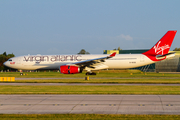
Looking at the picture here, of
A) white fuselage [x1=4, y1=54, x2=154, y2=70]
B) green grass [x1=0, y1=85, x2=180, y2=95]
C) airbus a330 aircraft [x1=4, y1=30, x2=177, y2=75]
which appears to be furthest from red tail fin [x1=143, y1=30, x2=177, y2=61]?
green grass [x1=0, y1=85, x2=180, y2=95]

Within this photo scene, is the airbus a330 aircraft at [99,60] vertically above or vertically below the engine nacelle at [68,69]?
above

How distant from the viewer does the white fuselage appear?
44.7 meters

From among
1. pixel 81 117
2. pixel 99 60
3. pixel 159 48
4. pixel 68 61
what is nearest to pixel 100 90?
pixel 81 117

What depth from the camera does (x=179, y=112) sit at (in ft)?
35.6

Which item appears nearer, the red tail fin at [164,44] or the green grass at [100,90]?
the green grass at [100,90]

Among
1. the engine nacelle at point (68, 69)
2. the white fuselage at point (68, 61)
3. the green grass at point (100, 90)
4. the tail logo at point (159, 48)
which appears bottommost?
the green grass at point (100, 90)

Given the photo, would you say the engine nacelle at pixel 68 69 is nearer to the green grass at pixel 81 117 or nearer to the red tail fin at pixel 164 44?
the red tail fin at pixel 164 44

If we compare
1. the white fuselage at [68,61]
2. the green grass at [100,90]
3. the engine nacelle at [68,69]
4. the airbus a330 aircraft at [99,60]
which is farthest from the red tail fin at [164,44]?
the green grass at [100,90]

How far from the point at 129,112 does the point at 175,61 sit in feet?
221

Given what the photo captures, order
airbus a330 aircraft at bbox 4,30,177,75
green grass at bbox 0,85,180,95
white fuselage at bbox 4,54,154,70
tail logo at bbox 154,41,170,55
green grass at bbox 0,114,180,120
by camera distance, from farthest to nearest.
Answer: tail logo at bbox 154,41,170,55 < white fuselage at bbox 4,54,154,70 < airbus a330 aircraft at bbox 4,30,177,75 < green grass at bbox 0,85,180,95 < green grass at bbox 0,114,180,120

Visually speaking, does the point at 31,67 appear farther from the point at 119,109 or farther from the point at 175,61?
the point at 175,61

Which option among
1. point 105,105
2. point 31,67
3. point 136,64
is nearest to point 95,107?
point 105,105

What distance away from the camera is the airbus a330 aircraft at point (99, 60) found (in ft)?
140

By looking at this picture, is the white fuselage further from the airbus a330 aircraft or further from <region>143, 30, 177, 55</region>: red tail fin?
<region>143, 30, 177, 55</region>: red tail fin
